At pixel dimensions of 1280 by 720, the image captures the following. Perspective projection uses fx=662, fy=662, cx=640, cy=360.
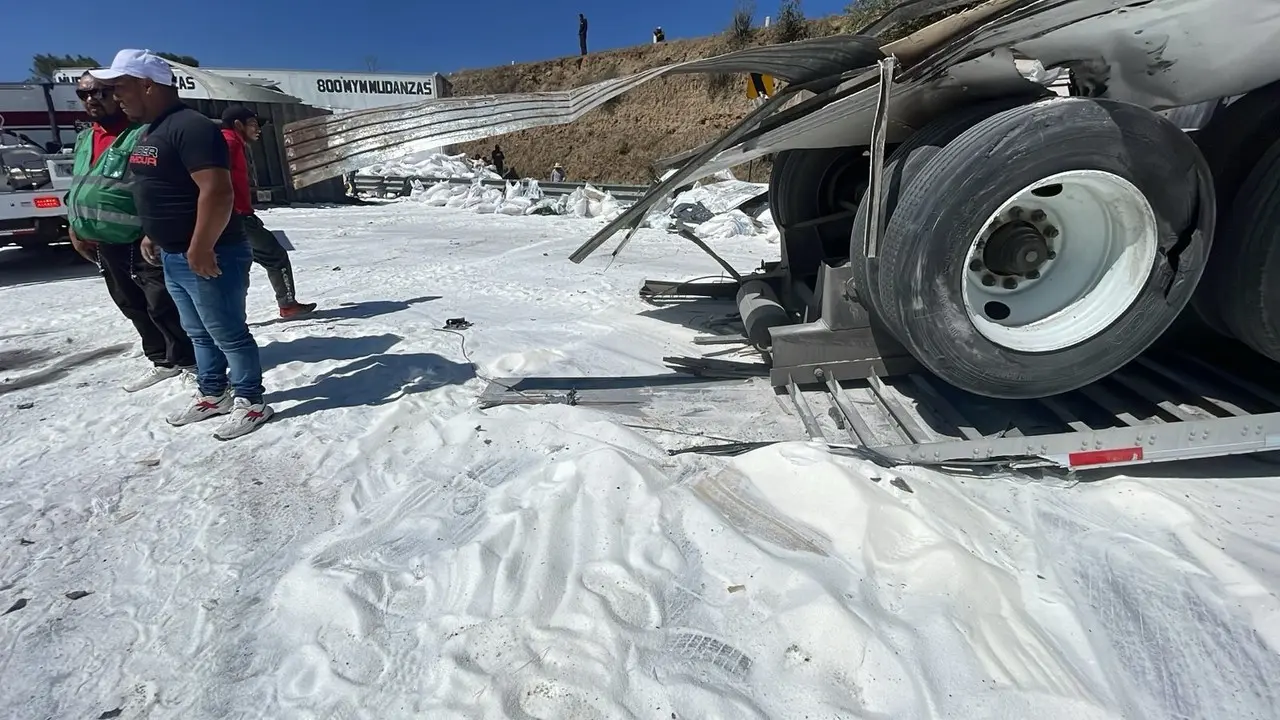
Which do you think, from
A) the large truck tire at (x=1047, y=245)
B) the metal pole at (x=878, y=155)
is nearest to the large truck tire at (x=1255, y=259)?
the large truck tire at (x=1047, y=245)

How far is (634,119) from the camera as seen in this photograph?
2573cm

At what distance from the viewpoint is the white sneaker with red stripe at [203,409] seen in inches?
139

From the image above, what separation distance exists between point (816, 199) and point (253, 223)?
4.37 metres

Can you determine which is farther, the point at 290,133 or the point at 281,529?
the point at 290,133

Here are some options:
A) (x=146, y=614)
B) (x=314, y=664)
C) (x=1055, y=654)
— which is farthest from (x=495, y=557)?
(x=1055, y=654)

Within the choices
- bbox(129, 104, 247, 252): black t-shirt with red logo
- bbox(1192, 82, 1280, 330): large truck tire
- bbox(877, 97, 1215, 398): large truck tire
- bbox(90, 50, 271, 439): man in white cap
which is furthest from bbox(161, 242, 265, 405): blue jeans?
bbox(1192, 82, 1280, 330): large truck tire

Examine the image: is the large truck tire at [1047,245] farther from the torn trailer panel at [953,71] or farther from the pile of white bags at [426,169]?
Answer: the pile of white bags at [426,169]

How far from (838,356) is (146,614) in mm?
3079

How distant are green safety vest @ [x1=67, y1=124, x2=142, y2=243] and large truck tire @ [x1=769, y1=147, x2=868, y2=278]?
3.98 m

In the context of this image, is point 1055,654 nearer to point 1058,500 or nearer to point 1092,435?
point 1058,500

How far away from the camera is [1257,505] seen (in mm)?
2477

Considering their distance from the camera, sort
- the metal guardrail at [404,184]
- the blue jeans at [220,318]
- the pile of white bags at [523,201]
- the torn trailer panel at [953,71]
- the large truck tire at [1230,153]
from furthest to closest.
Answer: the metal guardrail at [404,184], the pile of white bags at [523,201], the blue jeans at [220,318], the large truck tire at [1230,153], the torn trailer panel at [953,71]

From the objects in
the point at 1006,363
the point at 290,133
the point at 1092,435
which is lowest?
the point at 1092,435

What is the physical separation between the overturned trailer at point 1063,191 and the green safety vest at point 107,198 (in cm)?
130
